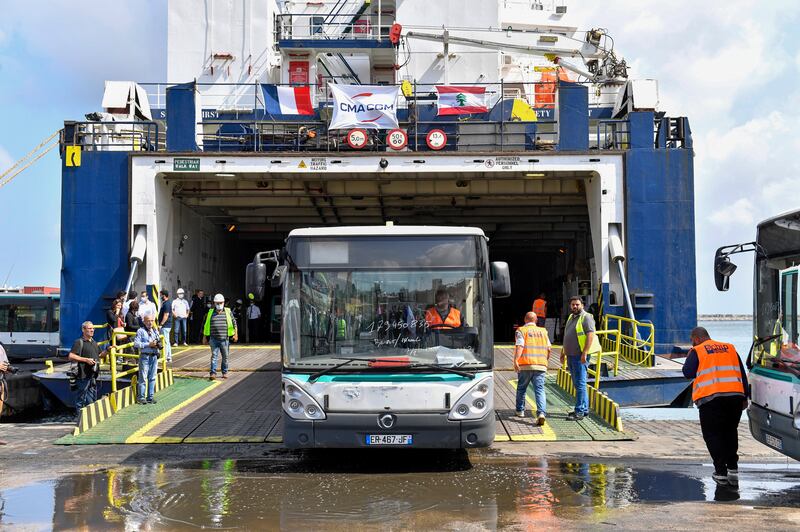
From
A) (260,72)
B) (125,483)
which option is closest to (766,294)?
(125,483)

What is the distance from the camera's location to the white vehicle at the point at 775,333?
24.0 ft

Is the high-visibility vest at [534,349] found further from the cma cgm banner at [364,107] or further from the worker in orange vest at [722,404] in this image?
the cma cgm banner at [364,107]

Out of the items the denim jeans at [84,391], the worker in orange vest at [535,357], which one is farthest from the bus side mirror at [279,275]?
the denim jeans at [84,391]

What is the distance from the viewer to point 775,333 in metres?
7.77

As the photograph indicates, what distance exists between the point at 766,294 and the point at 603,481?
97.7 inches

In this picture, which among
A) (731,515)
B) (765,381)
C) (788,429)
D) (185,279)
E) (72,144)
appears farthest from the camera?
(185,279)

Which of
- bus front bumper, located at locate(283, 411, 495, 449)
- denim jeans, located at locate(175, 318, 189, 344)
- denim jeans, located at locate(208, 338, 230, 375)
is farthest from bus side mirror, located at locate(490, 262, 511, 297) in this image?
denim jeans, located at locate(175, 318, 189, 344)

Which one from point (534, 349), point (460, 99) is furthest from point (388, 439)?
point (460, 99)

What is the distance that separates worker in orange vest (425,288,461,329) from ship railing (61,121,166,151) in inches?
481

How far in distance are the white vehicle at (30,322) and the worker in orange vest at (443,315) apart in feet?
83.4

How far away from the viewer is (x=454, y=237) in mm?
8906

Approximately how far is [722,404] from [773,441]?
636 millimetres

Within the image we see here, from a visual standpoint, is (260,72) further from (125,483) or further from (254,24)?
(125,483)

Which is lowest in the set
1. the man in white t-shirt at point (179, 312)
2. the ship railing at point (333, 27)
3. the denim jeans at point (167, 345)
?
the denim jeans at point (167, 345)
